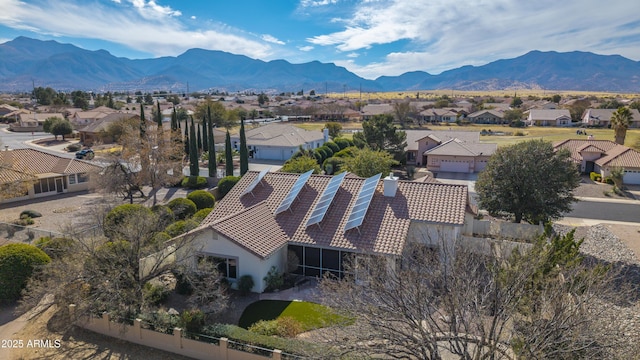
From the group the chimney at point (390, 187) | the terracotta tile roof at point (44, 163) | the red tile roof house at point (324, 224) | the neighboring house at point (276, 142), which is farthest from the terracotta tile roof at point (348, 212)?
the neighboring house at point (276, 142)

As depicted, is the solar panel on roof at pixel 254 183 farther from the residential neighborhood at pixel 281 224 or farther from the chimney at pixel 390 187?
the chimney at pixel 390 187

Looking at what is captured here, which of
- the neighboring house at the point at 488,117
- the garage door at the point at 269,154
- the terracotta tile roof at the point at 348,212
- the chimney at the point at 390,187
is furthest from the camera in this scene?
the neighboring house at the point at 488,117

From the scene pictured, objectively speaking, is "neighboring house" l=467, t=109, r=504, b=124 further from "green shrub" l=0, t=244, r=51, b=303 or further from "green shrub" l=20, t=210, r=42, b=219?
"green shrub" l=0, t=244, r=51, b=303

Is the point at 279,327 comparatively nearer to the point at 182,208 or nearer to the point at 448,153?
the point at 182,208

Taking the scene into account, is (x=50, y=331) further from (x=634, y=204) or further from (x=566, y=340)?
(x=634, y=204)

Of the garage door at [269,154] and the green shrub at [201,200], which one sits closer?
the green shrub at [201,200]

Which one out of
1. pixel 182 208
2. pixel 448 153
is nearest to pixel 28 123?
pixel 182 208

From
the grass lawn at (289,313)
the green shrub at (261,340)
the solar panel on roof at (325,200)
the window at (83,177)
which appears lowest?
the grass lawn at (289,313)
